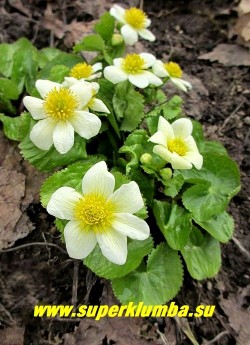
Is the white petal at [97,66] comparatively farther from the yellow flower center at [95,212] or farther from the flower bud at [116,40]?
the yellow flower center at [95,212]

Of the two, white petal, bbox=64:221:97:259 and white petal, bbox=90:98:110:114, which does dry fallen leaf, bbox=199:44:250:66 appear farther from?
→ white petal, bbox=64:221:97:259

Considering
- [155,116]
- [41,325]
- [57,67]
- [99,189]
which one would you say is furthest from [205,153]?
[41,325]

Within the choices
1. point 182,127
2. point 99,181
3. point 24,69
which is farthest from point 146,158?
point 24,69

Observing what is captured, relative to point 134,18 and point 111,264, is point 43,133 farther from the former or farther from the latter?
point 134,18

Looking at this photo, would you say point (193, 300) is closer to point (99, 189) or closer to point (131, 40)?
point (99, 189)

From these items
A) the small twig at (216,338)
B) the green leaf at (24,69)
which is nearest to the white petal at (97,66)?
the green leaf at (24,69)

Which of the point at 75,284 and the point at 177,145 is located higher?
the point at 177,145

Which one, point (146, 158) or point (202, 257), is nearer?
point (146, 158)
